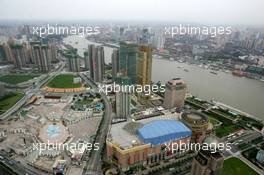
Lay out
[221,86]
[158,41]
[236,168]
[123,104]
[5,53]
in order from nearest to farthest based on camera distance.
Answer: [236,168] < [123,104] < [221,86] < [5,53] < [158,41]

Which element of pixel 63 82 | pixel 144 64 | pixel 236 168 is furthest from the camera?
pixel 63 82

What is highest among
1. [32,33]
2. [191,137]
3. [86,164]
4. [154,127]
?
[32,33]

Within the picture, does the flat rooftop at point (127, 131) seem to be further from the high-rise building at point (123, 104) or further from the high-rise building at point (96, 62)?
the high-rise building at point (96, 62)

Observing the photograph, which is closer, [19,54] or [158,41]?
[19,54]

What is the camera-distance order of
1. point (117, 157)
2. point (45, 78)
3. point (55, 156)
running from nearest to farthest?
point (117, 157) → point (55, 156) → point (45, 78)

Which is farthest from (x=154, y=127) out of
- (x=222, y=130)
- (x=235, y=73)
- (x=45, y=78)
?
(x=235, y=73)

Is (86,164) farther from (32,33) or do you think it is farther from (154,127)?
(32,33)

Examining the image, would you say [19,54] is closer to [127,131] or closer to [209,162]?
[127,131]

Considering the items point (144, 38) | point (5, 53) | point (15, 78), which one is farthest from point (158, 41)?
point (15, 78)
